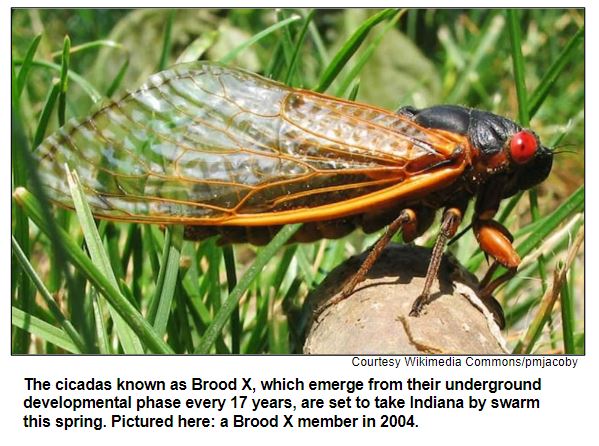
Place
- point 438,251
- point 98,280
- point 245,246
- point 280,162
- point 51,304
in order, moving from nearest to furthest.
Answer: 1. point 98,280
2. point 51,304
3. point 438,251
4. point 280,162
5. point 245,246

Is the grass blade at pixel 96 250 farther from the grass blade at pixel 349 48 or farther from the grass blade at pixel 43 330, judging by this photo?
the grass blade at pixel 349 48

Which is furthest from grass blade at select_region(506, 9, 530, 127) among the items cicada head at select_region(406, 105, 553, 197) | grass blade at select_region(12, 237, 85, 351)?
grass blade at select_region(12, 237, 85, 351)

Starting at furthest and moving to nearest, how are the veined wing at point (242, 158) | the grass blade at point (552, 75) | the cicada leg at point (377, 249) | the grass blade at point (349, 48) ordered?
the grass blade at point (552, 75)
the grass blade at point (349, 48)
the veined wing at point (242, 158)
the cicada leg at point (377, 249)

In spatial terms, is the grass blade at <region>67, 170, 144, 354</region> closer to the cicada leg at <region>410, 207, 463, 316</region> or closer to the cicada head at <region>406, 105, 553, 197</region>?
the cicada leg at <region>410, 207, 463, 316</region>

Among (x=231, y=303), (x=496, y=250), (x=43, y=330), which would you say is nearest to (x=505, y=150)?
(x=496, y=250)

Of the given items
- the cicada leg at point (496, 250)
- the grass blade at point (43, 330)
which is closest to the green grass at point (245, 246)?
the grass blade at point (43, 330)

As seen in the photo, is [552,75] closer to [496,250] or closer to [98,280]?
[496,250]

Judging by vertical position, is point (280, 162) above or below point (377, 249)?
above
